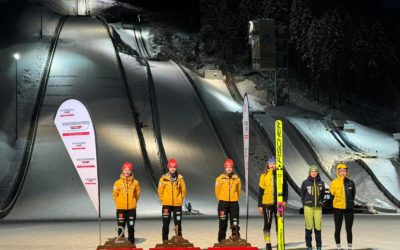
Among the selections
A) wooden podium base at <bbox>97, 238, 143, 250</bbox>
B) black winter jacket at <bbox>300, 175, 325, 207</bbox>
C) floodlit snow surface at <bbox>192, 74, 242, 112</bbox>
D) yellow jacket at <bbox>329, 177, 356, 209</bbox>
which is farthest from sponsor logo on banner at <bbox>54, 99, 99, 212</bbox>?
floodlit snow surface at <bbox>192, 74, 242, 112</bbox>

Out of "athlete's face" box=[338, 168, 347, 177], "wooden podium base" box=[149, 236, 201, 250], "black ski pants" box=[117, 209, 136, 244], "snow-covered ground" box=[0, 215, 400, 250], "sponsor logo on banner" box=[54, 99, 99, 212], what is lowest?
"snow-covered ground" box=[0, 215, 400, 250]

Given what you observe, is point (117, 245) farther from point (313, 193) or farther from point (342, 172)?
point (342, 172)

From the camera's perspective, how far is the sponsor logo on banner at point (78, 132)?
9.95m

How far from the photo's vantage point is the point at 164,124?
30.0 metres

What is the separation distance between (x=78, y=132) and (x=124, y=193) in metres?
1.70

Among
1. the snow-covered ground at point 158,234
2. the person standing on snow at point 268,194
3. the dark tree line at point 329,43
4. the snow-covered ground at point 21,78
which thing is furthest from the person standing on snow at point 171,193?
the dark tree line at point 329,43

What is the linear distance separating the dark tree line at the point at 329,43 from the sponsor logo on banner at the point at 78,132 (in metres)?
33.5

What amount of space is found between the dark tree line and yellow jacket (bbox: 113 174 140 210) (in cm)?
3224

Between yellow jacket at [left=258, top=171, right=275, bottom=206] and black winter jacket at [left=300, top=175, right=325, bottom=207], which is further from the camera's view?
yellow jacket at [left=258, top=171, right=275, bottom=206]

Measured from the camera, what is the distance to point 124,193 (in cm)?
1120

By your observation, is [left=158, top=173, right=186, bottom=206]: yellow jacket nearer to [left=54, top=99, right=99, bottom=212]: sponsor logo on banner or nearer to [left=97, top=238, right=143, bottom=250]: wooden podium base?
[left=54, top=99, right=99, bottom=212]: sponsor logo on banner

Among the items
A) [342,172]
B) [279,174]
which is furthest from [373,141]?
[279,174]

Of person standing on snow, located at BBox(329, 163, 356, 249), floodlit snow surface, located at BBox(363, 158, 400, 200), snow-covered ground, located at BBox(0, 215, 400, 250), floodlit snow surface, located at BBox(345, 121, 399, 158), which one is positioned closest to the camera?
person standing on snow, located at BBox(329, 163, 356, 249)

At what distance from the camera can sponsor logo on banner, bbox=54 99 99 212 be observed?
995 centimetres
